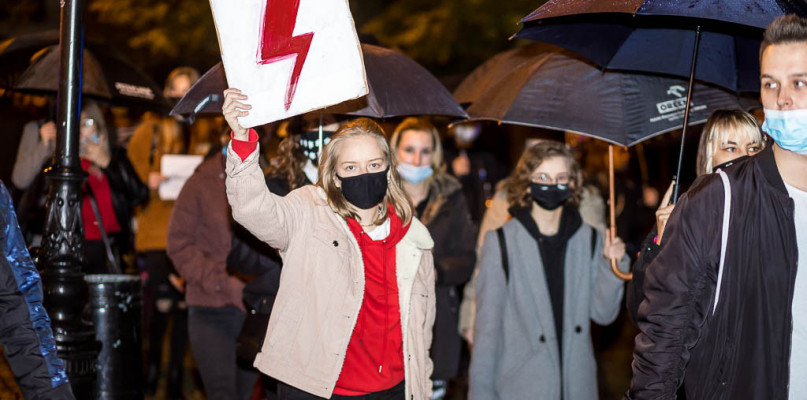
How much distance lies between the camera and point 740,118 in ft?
16.8

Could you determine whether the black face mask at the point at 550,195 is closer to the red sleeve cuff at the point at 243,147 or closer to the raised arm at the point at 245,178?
the raised arm at the point at 245,178

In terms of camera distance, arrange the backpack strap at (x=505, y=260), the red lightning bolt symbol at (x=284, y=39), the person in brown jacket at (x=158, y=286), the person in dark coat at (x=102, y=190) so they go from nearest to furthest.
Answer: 1. the red lightning bolt symbol at (x=284, y=39)
2. the backpack strap at (x=505, y=260)
3. the person in dark coat at (x=102, y=190)
4. the person in brown jacket at (x=158, y=286)

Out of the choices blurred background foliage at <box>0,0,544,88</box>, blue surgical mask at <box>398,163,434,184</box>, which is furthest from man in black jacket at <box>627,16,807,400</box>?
blurred background foliage at <box>0,0,544,88</box>

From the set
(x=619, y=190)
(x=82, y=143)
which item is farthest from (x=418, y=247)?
(x=619, y=190)

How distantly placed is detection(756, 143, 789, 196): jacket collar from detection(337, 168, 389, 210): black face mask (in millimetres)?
1957

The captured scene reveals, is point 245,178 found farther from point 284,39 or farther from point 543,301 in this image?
point 543,301

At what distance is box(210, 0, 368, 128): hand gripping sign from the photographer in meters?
4.31

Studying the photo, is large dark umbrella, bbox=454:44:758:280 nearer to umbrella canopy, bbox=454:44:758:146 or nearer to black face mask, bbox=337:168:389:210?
umbrella canopy, bbox=454:44:758:146

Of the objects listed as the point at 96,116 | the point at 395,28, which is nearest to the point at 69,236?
the point at 96,116

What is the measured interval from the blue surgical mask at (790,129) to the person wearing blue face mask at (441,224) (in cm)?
362

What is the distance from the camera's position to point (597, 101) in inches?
255

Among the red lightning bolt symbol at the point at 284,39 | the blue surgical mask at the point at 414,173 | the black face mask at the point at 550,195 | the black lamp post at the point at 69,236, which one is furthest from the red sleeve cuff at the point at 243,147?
the blue surgical mask at the point at 414,173

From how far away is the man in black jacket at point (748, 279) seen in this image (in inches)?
139

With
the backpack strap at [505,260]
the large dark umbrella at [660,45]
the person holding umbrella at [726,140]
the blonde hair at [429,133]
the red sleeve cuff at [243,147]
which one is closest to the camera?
the red sleeve cuff at [243,147]
